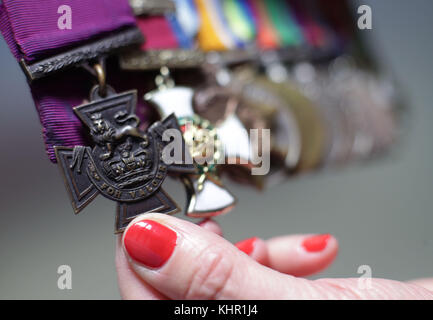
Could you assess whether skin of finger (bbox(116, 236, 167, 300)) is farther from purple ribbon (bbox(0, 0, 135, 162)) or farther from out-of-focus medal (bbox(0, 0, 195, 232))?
purple ribbon (bbox(0, 0, 135, 162))

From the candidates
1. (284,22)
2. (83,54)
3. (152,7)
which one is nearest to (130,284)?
(83,54)

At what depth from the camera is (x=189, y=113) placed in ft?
2.38

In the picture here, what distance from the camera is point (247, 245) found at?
838 millimetres

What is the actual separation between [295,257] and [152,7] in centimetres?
57

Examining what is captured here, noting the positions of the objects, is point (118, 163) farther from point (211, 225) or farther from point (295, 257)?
point (295, 257)

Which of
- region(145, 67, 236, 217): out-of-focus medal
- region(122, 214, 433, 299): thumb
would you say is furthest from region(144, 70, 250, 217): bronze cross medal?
region(122, 214, 433, 299): thumb

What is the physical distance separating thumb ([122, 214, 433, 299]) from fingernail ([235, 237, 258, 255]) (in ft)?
0.85

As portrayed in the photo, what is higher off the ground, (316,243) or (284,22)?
(284,22)

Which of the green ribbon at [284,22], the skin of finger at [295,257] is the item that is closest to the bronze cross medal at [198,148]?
the skin of finger at [295,257]

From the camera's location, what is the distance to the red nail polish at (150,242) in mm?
546

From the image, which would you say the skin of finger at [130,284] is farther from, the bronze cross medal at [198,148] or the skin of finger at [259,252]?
the skin of finger at [259,252]

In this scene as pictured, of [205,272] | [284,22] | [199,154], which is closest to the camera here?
[205,272]

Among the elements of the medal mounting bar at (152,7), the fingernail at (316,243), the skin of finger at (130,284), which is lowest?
the fingernail at (316,243)
